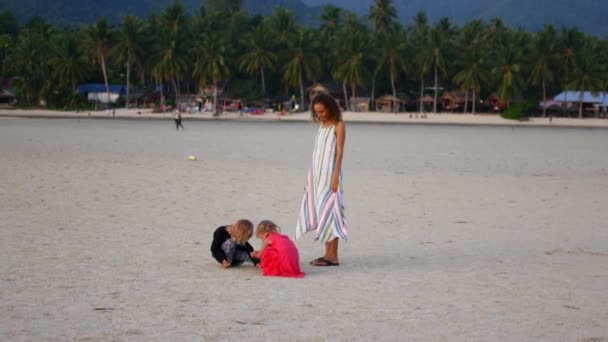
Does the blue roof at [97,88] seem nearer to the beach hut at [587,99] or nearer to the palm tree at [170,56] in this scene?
the palm tree at [170,56]

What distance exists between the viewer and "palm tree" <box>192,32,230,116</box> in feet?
253

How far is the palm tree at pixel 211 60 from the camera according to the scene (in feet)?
253

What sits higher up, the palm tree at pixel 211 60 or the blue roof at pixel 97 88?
the palm tree at pixel 211 60

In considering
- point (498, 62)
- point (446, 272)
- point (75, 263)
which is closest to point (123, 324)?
point (75, 263)

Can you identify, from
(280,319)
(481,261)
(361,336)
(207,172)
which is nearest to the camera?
(361,336)

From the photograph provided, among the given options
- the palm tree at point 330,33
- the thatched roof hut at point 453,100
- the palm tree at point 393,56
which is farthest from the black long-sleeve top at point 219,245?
the thatched roof hut at point 453,100

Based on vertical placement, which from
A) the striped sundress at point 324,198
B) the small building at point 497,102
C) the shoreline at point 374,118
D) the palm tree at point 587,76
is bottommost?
the shoreline at point 374,118

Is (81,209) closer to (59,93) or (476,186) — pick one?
(476,186)

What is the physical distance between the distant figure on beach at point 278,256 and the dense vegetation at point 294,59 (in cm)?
6851

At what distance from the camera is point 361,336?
568 cm

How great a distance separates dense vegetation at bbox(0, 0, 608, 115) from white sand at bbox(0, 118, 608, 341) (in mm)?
59825

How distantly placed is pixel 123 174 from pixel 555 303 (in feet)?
41.1

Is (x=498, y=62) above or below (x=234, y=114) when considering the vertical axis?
above

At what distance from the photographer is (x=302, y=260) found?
27.8ft
